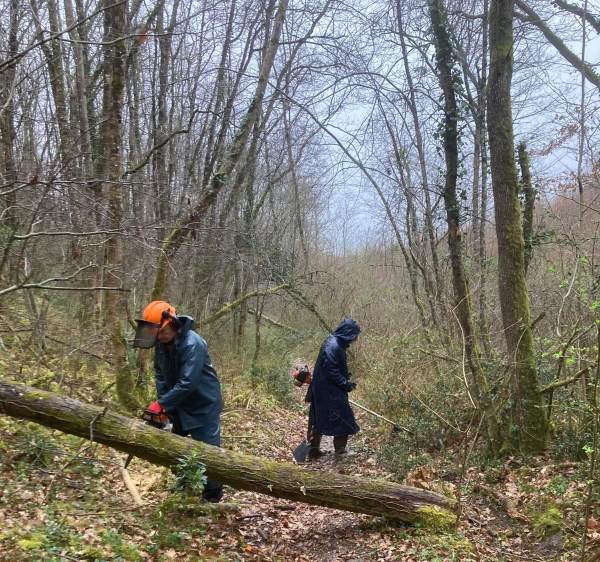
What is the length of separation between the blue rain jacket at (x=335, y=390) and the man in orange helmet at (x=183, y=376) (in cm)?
230

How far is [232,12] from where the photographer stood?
11.9 m

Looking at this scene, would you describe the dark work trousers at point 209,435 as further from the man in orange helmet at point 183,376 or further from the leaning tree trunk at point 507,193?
the leaning tree trunk at point 507,193

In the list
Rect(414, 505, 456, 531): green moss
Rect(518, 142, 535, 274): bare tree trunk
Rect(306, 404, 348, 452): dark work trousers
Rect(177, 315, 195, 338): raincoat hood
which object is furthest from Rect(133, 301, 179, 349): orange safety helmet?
Rect(518, 142, 535, 274): bare tree trunk

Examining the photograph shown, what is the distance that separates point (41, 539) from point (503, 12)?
722 centimetres

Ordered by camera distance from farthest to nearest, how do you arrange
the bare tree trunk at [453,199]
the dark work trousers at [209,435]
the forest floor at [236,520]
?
1. the bare tree trunk at [453,199]
2. the dark work trousers at [209,435]
3. the forest floor at [236,520]

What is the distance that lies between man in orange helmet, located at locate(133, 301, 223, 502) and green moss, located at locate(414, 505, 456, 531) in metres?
1.92

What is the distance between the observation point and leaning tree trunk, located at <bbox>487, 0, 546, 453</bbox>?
6.43 metres

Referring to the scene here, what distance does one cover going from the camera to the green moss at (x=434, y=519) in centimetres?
492

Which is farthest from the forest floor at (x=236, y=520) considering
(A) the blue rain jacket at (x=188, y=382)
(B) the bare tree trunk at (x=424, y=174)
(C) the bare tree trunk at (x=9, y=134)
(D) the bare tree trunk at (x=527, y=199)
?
(D) the bare tree trunk at (x=527, y=199)

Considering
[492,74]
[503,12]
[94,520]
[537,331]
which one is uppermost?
[503,12]

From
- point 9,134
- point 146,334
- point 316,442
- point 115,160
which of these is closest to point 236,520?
point 146,334

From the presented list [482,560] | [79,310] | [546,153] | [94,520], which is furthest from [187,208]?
[546,153]

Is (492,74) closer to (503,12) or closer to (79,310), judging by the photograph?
(503,12)

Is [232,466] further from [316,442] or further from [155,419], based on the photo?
[316,442]
